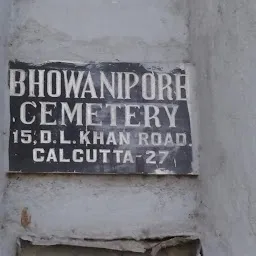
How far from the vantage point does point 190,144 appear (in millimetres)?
2447

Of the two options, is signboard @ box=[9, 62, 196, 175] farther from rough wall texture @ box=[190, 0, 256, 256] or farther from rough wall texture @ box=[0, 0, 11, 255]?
rough wall texture @ box=[190, 0, 256, 256]

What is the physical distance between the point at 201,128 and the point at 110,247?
58cm

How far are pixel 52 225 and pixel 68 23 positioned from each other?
81cm

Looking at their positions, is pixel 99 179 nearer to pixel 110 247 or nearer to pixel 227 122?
pixel 110 247

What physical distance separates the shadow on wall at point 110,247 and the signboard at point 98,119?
0.26 meters

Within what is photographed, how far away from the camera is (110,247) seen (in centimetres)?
227

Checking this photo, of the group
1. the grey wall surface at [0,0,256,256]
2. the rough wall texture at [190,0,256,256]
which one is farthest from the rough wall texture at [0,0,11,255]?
the rough wall texture at [190,0,256,256]

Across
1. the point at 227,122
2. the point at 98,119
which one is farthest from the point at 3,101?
the point at 227,122

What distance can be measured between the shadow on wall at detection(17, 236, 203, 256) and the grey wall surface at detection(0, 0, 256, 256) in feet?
0.11

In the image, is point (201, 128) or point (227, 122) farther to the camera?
point (201, 128)

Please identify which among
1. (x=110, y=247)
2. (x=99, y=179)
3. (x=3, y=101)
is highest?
(x=3, y=101)

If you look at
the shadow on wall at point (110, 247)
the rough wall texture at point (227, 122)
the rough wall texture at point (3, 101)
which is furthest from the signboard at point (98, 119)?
the shadow on wall at point (110, 247)

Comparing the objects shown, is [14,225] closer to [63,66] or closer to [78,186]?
[78,186]

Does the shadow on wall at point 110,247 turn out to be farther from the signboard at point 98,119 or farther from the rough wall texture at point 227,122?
the signboard at point 98,119
